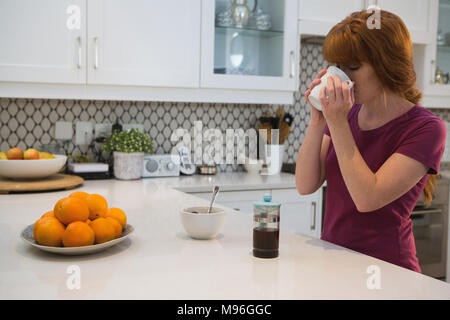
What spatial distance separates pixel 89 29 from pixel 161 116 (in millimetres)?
773

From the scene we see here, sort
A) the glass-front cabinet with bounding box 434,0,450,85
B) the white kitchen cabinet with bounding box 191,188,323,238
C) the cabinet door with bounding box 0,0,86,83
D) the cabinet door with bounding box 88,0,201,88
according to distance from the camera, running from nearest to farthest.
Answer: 1. the cabinet door with bounding box 0,0,86,83
2. the cabinet door with bounding box 88,0,201,88
3. the white kitchen cabinet with bounding box 191,188,323,238
4. the glass-front cabinet with bounding box 434,0,450,85

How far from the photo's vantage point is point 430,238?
10.8ft

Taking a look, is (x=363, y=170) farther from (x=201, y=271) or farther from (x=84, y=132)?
(x=84, y=132)

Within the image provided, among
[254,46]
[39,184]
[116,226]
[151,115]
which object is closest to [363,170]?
[116,226]

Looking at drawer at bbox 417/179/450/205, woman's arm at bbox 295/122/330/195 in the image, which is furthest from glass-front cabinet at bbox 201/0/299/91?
woman's arm at bbox 295/122/330/195

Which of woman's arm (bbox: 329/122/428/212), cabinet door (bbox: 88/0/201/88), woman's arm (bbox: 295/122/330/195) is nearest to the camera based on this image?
woman's arm (bbox: 329/122/428/212)

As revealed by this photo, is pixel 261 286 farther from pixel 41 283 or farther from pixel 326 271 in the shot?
pixel 41 283

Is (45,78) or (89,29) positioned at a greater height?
(89,29)

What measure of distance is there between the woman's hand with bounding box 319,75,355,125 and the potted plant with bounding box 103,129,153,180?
1681 mm

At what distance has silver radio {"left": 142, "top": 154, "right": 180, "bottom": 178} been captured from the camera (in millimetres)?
2936

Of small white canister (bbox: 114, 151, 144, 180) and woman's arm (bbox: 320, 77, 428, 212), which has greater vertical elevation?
woman's arm (bbox: 320, 77, 428, 212)

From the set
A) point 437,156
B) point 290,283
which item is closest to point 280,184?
point 437,156

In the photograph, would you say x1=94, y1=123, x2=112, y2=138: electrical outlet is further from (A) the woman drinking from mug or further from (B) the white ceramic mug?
(B) the white ceramic mug
